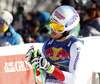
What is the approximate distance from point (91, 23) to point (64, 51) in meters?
3.25

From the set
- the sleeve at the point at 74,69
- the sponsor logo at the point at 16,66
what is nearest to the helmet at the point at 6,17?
the sponsor logo at the point at 16,66

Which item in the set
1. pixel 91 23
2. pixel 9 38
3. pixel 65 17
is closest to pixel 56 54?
pixel 65 17

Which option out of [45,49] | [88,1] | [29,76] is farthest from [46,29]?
[45,49]

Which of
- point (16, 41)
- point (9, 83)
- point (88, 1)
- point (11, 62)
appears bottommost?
point (9, 83)

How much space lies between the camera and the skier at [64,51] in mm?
3182

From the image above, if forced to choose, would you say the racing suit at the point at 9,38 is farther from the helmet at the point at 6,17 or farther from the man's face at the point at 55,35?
the man's face at the point at 55,35

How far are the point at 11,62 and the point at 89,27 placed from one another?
2661mm

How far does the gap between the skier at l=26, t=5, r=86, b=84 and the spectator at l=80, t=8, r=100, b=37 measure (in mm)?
2798

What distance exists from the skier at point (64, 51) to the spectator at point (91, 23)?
2.80 m

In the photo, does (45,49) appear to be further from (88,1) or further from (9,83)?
(88,1)

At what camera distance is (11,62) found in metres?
4.31

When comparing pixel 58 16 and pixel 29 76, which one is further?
pixel 29 76

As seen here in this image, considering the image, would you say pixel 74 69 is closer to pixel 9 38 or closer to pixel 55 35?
pixel 55 35

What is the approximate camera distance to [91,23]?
6453mm
